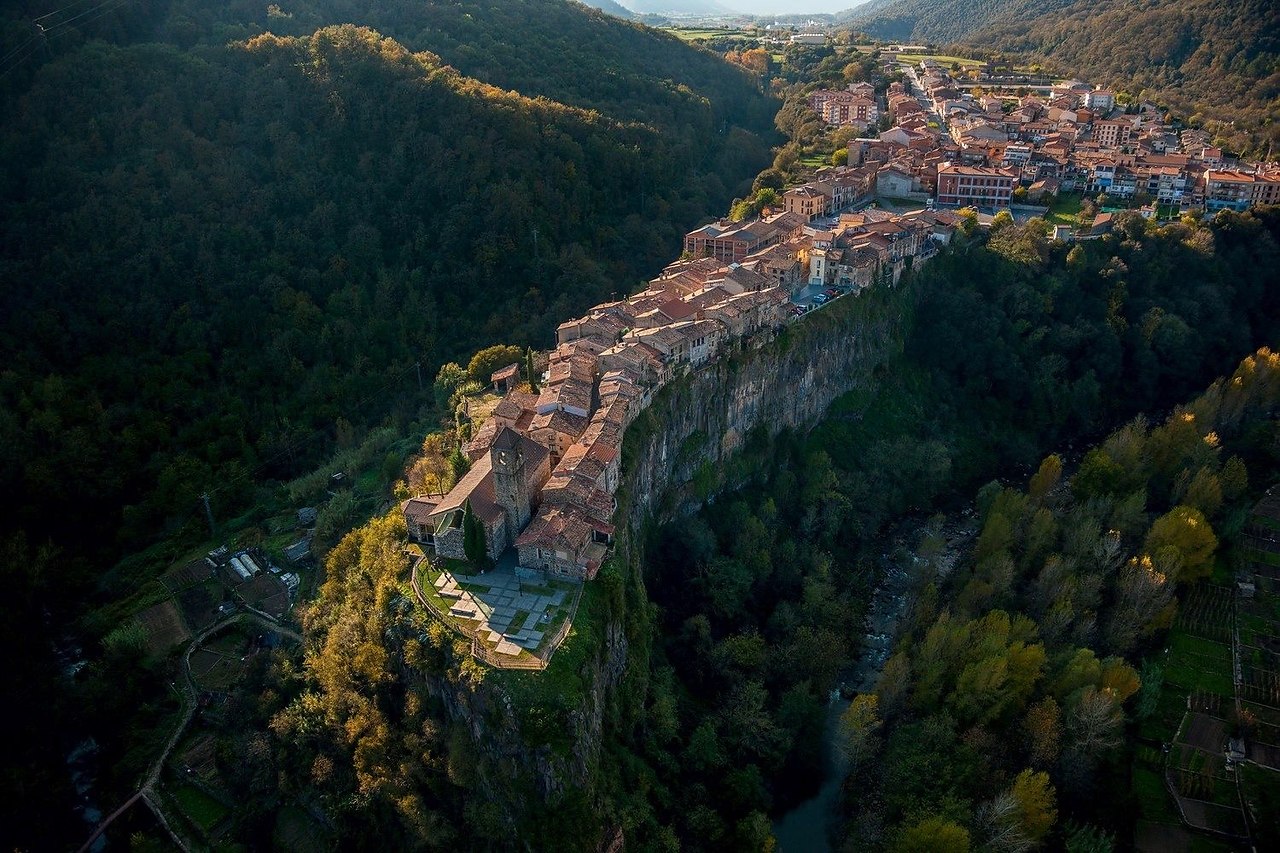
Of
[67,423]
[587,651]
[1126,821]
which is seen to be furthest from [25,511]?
[1126,821]

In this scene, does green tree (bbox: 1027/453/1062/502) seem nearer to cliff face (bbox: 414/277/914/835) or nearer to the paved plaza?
cliff face (bbox: 414/277/914/835)

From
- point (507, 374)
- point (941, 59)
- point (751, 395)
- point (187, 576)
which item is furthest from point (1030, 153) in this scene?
point (187, 576)

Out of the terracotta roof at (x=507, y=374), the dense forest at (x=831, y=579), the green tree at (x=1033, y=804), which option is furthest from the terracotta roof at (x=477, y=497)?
the green tree at (x=1033, y=804)

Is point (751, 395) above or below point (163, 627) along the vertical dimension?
above

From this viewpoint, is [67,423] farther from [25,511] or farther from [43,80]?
[43,80]

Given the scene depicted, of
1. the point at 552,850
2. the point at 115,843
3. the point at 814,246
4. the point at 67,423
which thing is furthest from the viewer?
the point at 814,246

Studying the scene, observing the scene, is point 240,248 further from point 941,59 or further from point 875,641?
point 941,59
